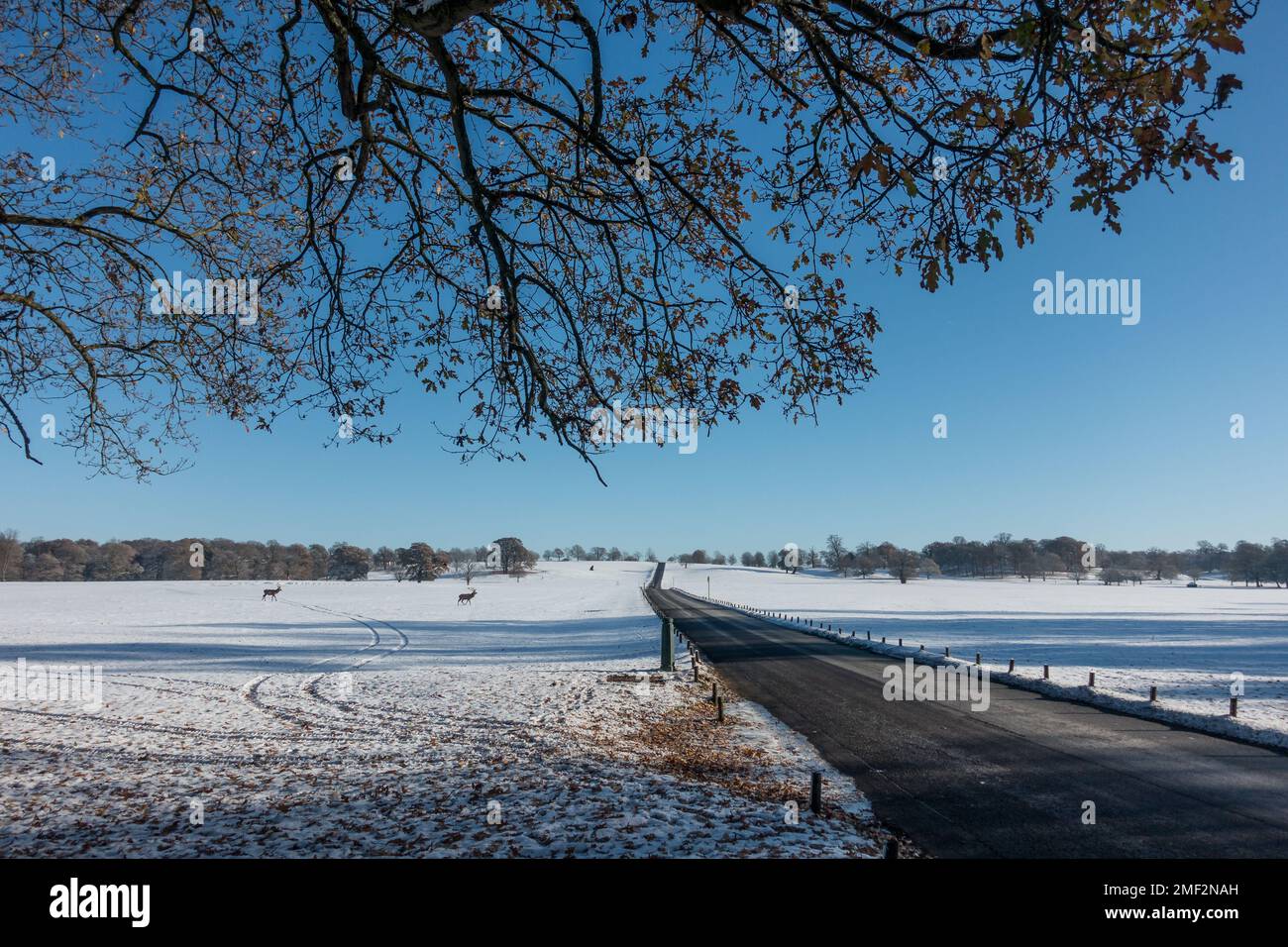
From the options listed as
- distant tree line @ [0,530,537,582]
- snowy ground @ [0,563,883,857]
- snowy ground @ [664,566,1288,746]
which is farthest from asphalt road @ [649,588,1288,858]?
distant tree line @ [0,530,537,582]

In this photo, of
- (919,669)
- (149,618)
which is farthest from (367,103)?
(149,618)

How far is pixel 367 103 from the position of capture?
6461 millimetres

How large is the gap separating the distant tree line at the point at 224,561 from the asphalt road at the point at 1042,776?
417 feet

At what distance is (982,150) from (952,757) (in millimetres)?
8811

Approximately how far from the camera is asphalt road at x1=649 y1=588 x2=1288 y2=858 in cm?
A: 645

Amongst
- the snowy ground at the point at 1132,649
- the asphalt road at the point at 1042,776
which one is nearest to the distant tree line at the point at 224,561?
the snowy ground at the point at 1132,649

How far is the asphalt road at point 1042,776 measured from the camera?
6.45m

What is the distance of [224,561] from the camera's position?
139625mm

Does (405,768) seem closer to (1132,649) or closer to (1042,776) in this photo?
(1042,776)

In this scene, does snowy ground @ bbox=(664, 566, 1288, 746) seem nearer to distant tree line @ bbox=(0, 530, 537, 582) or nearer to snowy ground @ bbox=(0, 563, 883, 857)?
snowy ground @ bbox=(0, 563, 883, 857)

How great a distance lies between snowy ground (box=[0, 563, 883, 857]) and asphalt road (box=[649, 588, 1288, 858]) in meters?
0.80
